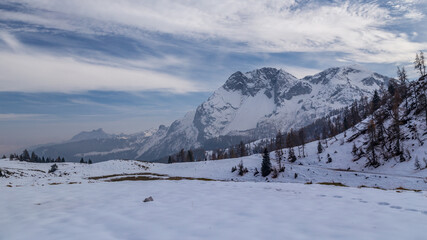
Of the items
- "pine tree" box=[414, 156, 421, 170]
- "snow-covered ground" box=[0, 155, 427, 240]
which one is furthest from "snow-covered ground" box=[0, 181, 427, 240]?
"pine tree" box=[414, 156, 421, 170]

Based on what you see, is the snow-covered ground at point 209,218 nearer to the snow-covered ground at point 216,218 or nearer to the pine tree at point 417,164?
the snow-covered ground at point 216,218

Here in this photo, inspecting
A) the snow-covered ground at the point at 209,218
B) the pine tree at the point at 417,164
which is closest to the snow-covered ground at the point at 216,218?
the snow-covered ground at the point at 209,218

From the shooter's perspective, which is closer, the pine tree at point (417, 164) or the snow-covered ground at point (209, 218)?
the snow-covered ground at point (209, 218)

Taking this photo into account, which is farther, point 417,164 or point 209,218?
point 417,164

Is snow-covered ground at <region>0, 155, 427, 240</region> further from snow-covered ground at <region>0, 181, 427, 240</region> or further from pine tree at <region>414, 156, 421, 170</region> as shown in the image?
pine tree at <region>414, 156, 421, 170</region>

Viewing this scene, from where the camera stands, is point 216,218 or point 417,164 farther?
point 417,164

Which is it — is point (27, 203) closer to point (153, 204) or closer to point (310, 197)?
point (153, 204)

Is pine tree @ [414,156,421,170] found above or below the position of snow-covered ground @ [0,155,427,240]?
below

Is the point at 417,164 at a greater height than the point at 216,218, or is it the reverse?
the point at 216,218

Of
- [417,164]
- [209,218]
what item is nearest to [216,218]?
[209,218]

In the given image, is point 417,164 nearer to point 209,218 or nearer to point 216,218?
point 216,218

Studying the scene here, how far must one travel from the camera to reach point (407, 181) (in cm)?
2980

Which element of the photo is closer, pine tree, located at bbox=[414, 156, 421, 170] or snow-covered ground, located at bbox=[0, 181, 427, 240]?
snow-covered ground, located at bbox=[0, 181, 427, 240]

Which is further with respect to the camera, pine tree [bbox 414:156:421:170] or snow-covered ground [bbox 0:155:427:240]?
pine tree [bbox 414:156:421:170]
